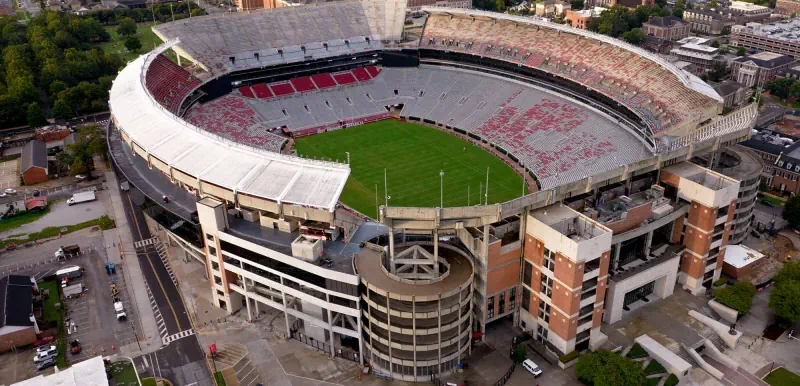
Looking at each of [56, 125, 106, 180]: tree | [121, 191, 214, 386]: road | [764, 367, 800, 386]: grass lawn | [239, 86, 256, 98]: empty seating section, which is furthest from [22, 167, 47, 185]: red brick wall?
[764, 367, 800, 386]: grass lawn

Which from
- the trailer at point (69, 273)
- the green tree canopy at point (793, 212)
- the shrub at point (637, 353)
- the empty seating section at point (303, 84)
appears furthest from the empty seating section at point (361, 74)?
the shrub at point (637, 353)

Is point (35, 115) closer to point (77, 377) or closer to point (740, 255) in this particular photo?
point (77, 377)

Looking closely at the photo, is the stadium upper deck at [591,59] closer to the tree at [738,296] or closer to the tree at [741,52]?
the tree at [738,296]

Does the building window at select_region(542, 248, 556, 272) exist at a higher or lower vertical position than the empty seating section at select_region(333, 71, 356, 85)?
higher

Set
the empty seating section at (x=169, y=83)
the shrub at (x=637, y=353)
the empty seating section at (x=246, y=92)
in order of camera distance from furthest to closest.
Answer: the empty seating section at (x=246, y=92), the empty seating section at (x=169, y=83), the shrub at (x=637, y=353)

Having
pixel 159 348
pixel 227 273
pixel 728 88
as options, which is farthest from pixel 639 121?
pixel 159 348

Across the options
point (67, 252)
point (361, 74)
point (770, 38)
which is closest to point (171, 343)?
point (67, 252)

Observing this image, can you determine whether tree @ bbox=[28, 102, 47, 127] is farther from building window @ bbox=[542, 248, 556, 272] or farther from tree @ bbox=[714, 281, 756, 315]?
tree @ bbox=[714, 281, 756, 315]
